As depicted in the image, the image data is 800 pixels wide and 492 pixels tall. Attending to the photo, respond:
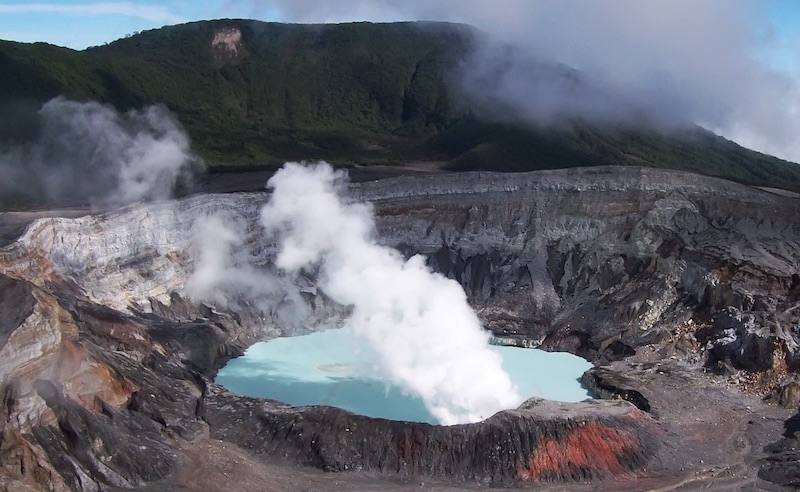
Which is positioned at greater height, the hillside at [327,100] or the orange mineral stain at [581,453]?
the hillside at [327,100]

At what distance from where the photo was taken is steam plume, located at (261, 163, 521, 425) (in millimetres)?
33750

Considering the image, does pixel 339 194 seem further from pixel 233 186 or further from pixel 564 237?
pixel 564 237

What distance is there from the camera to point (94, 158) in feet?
184

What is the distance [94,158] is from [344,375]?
2770cm

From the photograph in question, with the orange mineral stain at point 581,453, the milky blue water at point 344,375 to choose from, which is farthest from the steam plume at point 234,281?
the orange mineral stain at point 581,453

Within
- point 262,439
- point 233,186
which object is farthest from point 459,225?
point 262,439

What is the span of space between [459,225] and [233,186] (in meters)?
13.9

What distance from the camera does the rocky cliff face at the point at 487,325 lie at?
27.0m

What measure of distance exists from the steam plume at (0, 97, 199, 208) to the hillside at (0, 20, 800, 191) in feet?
8.64

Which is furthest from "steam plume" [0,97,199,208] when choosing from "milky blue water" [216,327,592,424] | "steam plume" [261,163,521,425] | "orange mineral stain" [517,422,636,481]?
"orange mineral stain" [517,422,636,481]

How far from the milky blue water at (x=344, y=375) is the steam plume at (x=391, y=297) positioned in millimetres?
893

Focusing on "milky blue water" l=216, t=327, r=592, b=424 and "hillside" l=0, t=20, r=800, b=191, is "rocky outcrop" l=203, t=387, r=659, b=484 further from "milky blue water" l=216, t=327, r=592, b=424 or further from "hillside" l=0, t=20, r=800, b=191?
"hillside" l=0, t=20, r=800, b=191

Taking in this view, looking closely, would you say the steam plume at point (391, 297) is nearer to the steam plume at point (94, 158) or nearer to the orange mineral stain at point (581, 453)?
the orange mineral stain at point (581, 453)

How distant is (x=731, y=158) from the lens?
84.6 metres
